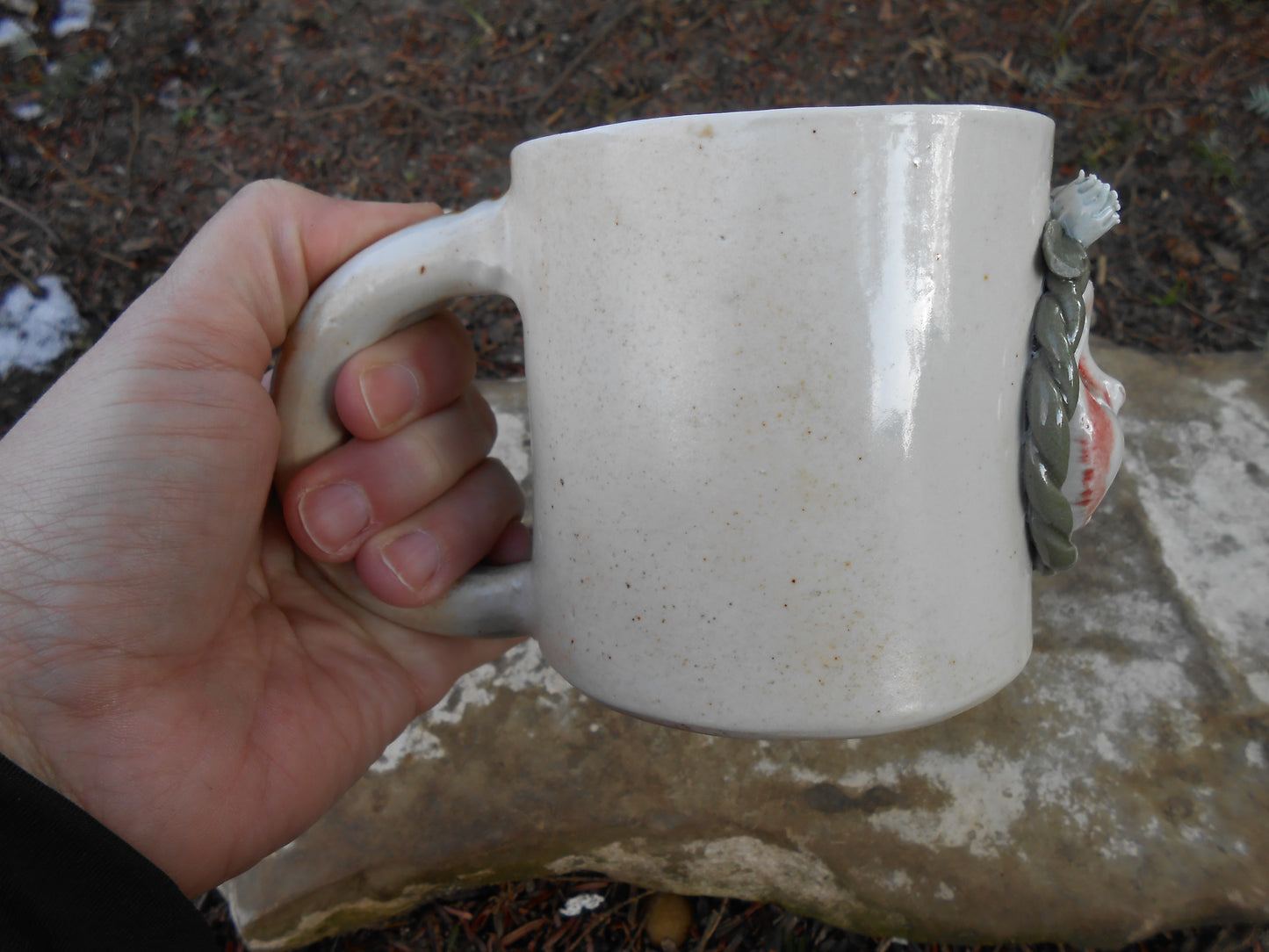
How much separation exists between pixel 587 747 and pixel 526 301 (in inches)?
35.3

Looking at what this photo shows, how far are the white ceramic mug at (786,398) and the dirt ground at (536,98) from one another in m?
1.44

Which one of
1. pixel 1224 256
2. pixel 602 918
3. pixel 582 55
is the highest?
pixel 582 55

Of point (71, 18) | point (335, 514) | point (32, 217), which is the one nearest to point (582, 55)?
point (71, 18)

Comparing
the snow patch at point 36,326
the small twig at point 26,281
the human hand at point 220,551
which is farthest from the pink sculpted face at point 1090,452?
the small twig at point 26,281

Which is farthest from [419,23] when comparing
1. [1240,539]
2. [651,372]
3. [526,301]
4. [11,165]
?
[1240,539]

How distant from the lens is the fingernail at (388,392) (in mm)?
1120

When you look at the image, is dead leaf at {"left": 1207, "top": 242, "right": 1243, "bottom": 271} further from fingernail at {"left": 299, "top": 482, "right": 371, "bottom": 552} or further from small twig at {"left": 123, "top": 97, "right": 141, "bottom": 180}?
small twig at {"left": 123, "top": 97, "right": 141, "bottom": 180}

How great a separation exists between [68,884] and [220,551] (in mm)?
386

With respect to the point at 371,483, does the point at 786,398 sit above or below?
above

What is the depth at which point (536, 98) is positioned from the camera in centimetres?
246

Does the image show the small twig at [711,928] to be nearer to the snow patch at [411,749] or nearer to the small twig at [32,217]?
the snow patch at [411,749]

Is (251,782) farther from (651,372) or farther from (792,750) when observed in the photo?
(792,750)

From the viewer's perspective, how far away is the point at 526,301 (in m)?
0.92

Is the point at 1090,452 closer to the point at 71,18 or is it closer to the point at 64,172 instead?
the point at 64,172
